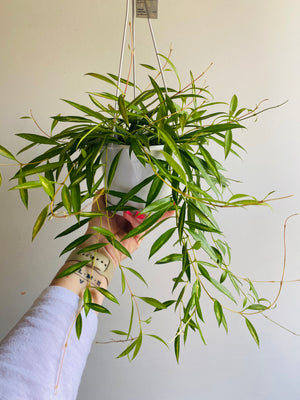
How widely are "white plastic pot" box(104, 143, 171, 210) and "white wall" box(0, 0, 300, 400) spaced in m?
0.46

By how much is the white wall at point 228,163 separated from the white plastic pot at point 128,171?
46 centimetres

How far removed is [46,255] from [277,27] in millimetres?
867

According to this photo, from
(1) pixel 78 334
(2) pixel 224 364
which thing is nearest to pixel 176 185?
(1) pixel 78 334

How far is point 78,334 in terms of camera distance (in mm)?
638

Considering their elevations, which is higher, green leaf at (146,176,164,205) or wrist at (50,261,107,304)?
green leaf at (146,176,164,205)

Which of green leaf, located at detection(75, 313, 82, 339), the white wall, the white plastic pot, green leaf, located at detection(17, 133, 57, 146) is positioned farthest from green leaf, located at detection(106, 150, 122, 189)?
the white wall

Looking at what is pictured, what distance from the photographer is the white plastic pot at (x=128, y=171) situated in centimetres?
65

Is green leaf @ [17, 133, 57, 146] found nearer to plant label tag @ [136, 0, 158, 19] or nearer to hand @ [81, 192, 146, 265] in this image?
hand @ [81, 192, 146, 265]

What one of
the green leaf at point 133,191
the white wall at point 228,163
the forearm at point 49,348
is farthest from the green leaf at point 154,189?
the white wall at point 228,163

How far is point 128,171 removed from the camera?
0.66 meters

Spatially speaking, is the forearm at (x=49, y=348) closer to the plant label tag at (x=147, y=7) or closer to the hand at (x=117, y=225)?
the hand at (x=117, y=225)

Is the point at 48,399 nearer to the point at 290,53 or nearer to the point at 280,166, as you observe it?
the point at 280,166

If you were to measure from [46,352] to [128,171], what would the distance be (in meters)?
0.31

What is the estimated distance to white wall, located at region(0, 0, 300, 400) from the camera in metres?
→ 1.02
